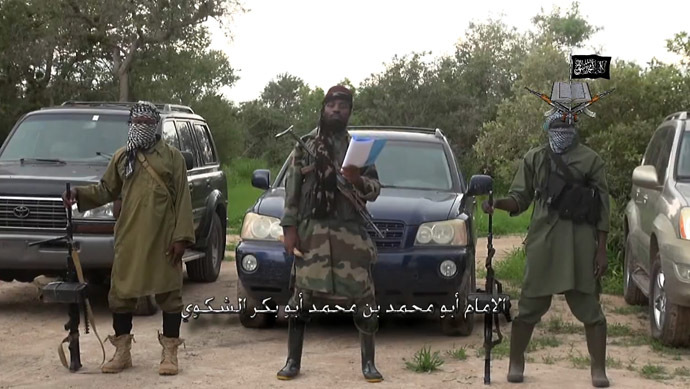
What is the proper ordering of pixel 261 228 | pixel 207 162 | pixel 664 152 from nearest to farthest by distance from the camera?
pixel 261 228 → pixel 664 152 → pixel 207 162

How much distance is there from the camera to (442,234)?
791 centimetres

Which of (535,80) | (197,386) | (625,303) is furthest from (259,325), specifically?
(535,80)

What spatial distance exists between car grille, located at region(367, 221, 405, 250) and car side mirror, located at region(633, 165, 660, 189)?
6.39 ft

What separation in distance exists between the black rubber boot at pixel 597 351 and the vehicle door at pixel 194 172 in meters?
4.99

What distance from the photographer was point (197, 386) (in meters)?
6.46

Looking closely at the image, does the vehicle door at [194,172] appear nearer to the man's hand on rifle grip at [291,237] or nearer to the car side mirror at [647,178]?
the man's hand on rifle grip at [291,237]

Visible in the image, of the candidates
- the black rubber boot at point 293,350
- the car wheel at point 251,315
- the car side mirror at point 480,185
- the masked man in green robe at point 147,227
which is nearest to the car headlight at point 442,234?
the car side mirror at point 480,185

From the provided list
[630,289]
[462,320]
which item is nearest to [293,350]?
[462,320]

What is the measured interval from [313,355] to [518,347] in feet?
5.35

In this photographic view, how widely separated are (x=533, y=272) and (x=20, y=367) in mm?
3514

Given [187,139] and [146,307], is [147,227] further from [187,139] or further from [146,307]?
[187,139]

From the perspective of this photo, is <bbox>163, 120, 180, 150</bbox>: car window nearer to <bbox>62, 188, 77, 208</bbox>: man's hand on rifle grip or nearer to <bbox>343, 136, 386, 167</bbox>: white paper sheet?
<bbox>62, 188, 77, 208</bbox>: man's hand on rifle grip

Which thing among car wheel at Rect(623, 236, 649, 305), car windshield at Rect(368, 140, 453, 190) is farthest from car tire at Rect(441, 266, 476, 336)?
car wheel at Rect(623, 236, 649, 305)

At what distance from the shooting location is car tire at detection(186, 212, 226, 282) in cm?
1125
